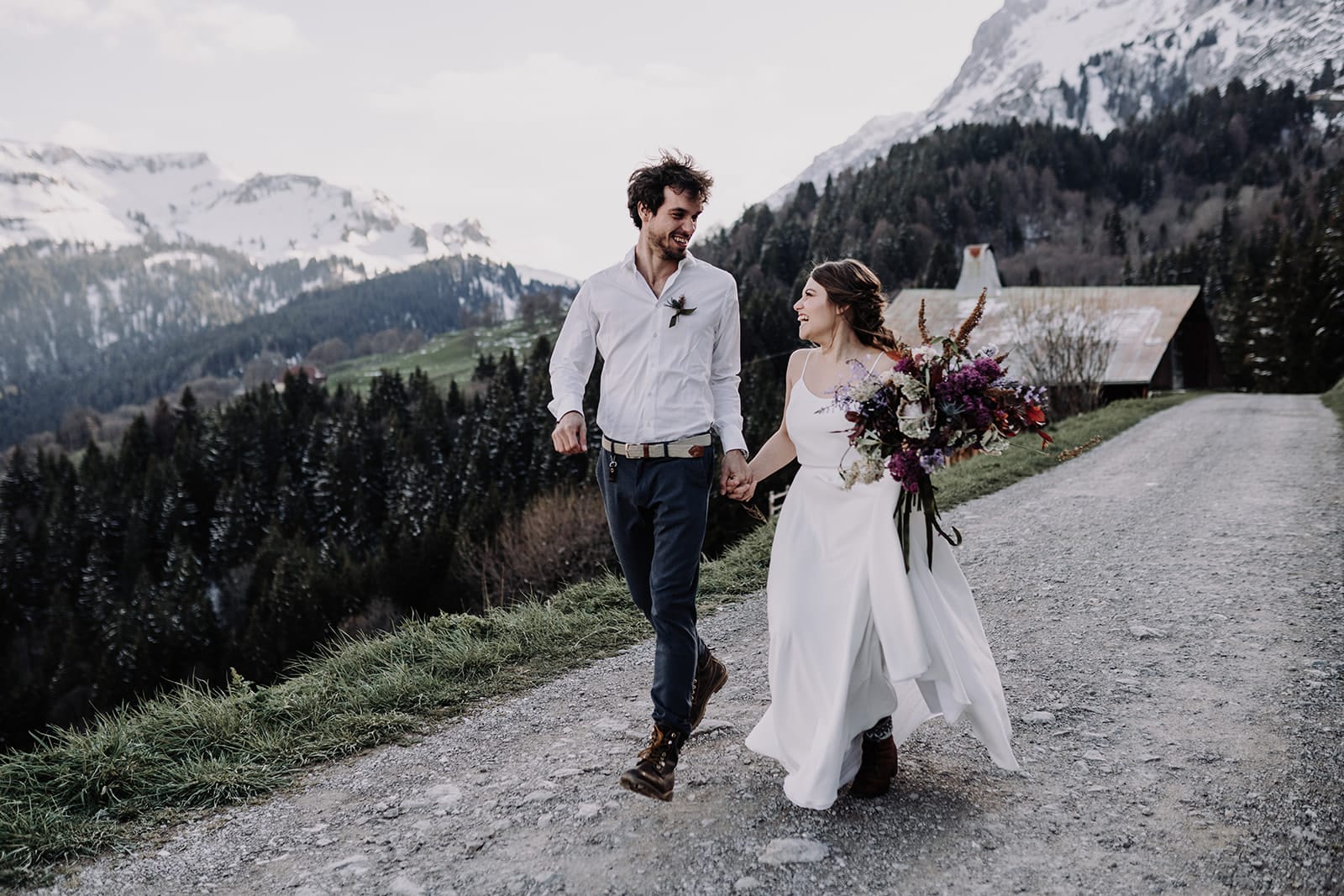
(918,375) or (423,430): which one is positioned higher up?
(918,375)

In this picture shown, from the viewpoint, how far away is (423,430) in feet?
257

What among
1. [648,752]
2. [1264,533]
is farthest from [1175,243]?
[648,752]

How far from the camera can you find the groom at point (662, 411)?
138 inches

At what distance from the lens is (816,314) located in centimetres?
355

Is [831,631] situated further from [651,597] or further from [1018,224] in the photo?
[1018,224]

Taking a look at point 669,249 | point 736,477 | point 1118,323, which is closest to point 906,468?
point 736,477

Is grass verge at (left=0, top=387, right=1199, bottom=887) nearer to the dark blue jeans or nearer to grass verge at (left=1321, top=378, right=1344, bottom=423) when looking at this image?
the dark blue jeans

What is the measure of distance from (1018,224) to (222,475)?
315ft

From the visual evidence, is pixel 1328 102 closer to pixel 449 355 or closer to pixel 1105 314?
pixel 449 355

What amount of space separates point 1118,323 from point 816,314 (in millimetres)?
33203

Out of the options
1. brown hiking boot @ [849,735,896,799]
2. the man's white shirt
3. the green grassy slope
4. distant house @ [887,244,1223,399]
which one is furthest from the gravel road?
the green grassy slope

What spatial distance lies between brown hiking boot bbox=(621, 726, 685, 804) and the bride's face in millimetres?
1657

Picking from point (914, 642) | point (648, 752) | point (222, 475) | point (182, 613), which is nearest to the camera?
point (914, 642)

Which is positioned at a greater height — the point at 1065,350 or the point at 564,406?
the point at 564,406
